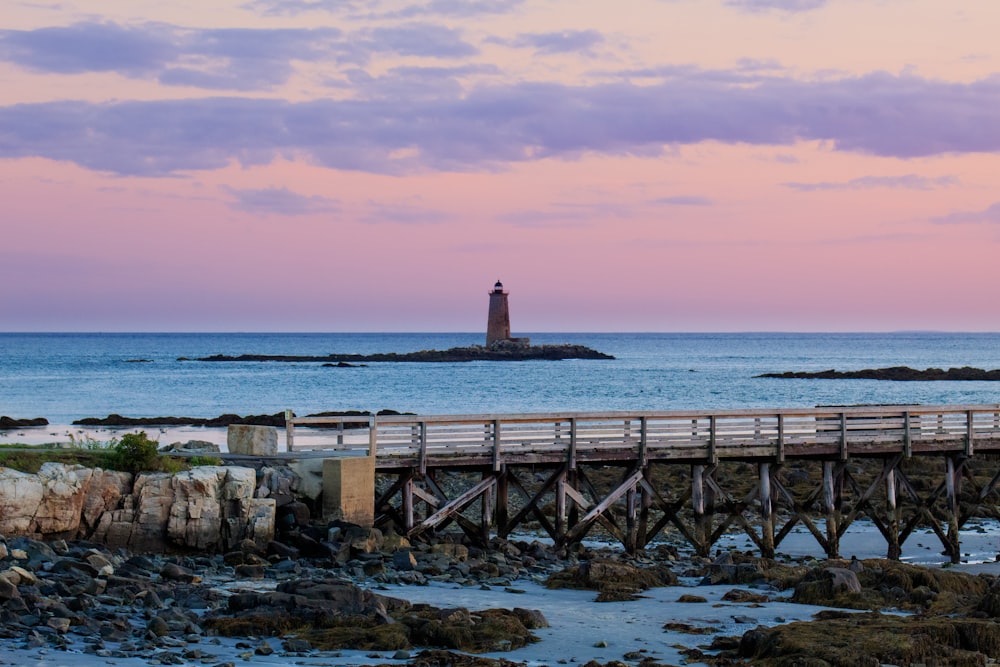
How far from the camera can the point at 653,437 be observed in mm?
25656

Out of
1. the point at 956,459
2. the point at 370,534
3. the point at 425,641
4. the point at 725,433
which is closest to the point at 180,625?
the point at 425,641

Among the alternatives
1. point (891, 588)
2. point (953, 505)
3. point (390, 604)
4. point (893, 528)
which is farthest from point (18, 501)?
point (953, 505)

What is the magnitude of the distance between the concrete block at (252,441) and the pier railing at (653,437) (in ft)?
1.37

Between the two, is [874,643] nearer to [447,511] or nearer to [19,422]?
[447,511]

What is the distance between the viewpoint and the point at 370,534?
21000mm

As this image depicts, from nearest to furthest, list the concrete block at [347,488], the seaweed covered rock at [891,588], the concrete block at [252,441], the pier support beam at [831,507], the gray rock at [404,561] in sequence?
1. the seaweed covered rock at [891,588]
2. the gray rock at [404,561]
3. the concrete block at [347,488]
4. the concrete block at [252,441]
5. the pier support beam at [831,507]

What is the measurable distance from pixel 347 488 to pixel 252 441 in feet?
7.47

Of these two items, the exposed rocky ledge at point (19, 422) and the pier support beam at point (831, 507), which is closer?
the pier support beam at point (831, 507)

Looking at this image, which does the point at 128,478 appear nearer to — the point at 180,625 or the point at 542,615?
the point at 180,625

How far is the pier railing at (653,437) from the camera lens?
23328 mm

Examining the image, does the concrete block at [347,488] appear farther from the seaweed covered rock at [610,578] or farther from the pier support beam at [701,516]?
the pier support beam at [701,516]

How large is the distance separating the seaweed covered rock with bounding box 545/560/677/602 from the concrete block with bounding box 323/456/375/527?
151 inches

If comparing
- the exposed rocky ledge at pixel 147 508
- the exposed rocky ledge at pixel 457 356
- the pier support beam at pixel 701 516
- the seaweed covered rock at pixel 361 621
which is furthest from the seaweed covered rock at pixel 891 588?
the exposed rocky ledge at pixel 457 356

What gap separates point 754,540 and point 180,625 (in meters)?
13.7
